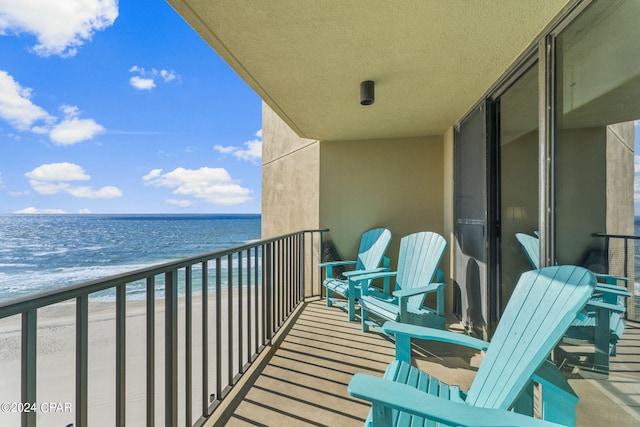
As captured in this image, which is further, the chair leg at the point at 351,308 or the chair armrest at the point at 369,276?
the chair leg at the point at 351,308

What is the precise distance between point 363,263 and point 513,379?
9.60ft

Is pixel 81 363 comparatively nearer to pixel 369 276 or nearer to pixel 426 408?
pixel 426 408

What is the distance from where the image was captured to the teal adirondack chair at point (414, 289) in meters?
2.46

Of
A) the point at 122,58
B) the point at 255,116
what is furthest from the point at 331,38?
the point at 122,58

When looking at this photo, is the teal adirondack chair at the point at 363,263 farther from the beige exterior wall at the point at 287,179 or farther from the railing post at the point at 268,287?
the railing post at the point at 268,287

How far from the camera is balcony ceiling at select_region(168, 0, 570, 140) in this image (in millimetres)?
1483

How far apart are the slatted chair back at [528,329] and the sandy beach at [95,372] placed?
2.09 meters

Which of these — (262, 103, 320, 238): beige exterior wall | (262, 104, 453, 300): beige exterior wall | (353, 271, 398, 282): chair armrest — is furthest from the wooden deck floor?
(262, 103, 320, 238): beige exterior wall

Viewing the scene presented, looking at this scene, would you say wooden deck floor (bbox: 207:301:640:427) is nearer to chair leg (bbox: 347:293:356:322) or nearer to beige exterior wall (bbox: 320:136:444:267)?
chair leg (bbox: 347:293:356:322)

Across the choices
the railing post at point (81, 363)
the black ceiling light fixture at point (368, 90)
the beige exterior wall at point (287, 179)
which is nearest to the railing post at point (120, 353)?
the railing post at point (81, 363)

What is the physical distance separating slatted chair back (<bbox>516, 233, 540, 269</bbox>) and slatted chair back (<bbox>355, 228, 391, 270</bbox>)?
1.79m

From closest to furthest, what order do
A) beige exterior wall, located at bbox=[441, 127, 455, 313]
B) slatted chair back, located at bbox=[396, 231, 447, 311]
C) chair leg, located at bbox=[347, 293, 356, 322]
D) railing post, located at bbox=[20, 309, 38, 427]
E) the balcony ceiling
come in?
railing post, located at bbox=[20, 309, 38, 427]
the balcony ceiling
slatted chair back, located at bbox=[396, 231, 447, 311]
chair leg, located at bbox=[347, 293, 356, 322]
beige exterior wall, located at bbox=[441, 127, 455, 313]

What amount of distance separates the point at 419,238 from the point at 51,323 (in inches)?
338

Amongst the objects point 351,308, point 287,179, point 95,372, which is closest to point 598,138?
point 351,308
